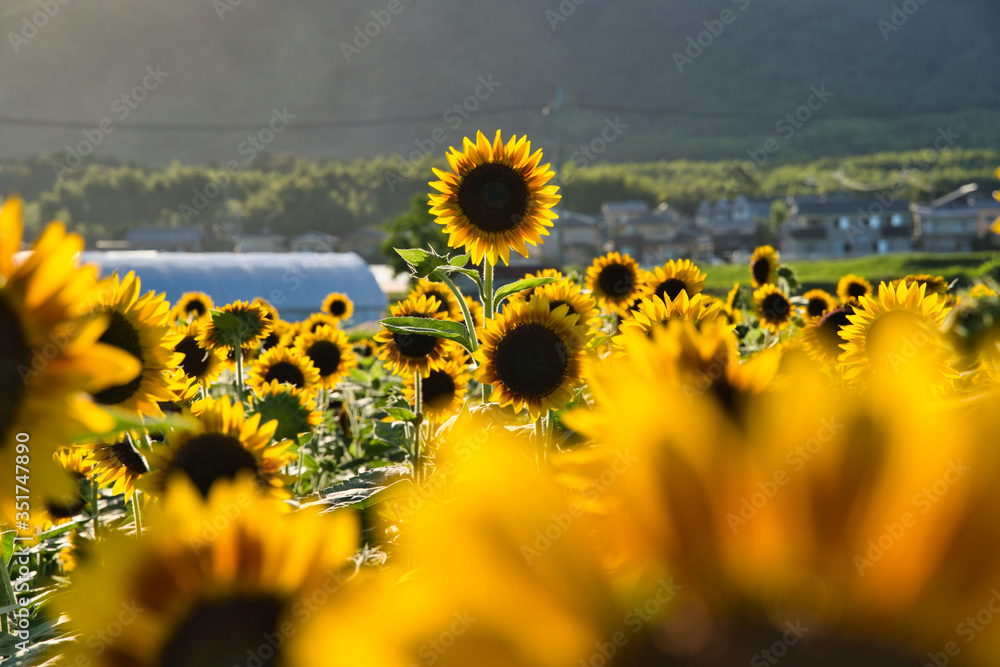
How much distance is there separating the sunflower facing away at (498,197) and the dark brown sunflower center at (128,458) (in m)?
1.04

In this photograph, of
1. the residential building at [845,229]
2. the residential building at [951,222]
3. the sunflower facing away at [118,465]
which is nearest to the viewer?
the sunflower facing away at [118,465]

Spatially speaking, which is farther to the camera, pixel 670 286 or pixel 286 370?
pixel 286 370

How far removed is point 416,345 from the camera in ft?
9.35

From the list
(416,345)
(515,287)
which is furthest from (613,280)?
(515,287)

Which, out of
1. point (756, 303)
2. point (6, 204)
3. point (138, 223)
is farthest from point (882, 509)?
point (138, 223)

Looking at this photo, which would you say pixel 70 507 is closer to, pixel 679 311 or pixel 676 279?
pixel 679 311

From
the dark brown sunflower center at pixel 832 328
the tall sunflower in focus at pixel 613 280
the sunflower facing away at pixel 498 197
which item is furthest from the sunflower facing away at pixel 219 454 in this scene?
the tall sunflower in focus at pixel 613 280

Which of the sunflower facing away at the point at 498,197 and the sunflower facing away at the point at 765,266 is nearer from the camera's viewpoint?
the sunflower facing away at the point at 498,197

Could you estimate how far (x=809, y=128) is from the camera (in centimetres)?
12356

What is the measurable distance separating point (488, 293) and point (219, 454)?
1.05 meters

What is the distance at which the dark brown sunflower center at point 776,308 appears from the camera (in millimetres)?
4309

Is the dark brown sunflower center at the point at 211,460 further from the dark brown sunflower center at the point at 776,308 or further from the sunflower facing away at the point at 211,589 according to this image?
the dark brown sunflower center at the point at 776,308

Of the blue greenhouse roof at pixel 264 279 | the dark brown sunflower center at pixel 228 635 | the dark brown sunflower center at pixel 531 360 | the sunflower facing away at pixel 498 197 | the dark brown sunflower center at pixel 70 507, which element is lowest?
the dark brown sunflower center at pixel 70 507

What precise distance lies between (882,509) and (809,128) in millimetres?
136192
